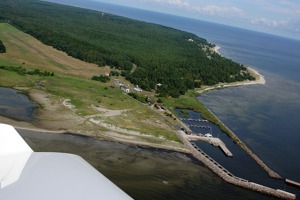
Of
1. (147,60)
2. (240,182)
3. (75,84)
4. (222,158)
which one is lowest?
(222,158)

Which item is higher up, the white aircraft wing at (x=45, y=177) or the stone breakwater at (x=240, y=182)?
the white aircraft wing at (x=45, y=177)

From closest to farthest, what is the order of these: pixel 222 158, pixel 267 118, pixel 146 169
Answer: pixel 146 169, pixel 222 158, pixel 267 118

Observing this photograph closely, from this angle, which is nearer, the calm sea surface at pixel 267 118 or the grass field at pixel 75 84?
the calm sea surface at pixel 267 118

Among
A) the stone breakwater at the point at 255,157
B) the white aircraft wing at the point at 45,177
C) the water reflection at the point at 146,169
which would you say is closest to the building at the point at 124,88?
the stone breakwater at the point at 255,157

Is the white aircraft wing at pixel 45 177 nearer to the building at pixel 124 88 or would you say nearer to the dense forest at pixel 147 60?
the building at pixel 124 88

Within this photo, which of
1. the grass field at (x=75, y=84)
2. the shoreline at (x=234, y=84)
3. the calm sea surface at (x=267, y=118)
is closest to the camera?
the calm sea surface at (x=267, y=118)

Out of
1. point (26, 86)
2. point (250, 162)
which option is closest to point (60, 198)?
point (250, 162)

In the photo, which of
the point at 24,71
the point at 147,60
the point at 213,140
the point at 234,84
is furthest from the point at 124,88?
the point at 234,84

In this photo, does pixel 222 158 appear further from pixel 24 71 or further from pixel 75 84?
pixel 24 71

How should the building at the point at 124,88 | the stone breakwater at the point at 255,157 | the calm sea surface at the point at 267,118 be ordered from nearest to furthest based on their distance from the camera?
the stone breakwater at the point at 255,157, the calm sea surface at the point at 267,118, the building at the point at 124,88

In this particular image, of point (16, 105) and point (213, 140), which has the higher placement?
point (213, 140)
